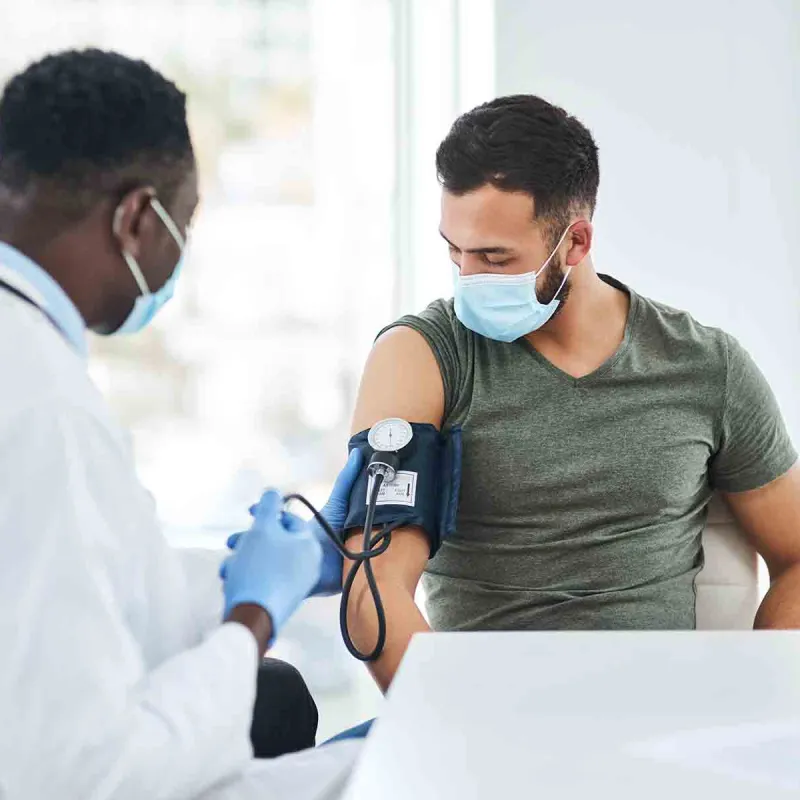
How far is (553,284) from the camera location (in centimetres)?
170

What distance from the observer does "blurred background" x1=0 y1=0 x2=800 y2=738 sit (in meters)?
2.49

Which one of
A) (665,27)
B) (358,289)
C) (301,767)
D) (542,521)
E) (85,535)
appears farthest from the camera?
(358,289)

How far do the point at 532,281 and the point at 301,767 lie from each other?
2.85 feet

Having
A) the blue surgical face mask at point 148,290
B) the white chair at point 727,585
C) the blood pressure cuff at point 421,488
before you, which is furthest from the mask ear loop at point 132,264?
the white chair at point 727,585

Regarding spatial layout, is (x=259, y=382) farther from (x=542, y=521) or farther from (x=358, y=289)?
(x=542, y=521)

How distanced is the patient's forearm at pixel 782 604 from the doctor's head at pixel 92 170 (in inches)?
44.6

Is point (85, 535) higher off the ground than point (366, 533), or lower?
higher

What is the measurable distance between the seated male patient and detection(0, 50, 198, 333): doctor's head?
2.19 ft

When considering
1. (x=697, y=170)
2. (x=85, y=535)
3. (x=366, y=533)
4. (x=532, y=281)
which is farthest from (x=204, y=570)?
(x=697, y=170)

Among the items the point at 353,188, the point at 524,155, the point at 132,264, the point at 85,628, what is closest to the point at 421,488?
the point at 524,155

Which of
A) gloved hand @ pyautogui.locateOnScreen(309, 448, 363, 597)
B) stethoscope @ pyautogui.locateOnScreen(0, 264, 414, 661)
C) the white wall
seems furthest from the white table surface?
the white wall

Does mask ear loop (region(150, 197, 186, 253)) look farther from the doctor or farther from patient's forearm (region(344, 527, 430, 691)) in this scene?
patient's forearm (region(344, 527, 430, 691))

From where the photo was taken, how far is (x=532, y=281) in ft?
5.48

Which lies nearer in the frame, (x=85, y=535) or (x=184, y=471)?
(x=85, y=535)
